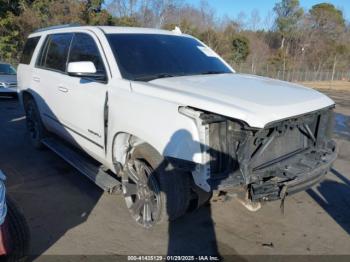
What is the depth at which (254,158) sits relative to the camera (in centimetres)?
324

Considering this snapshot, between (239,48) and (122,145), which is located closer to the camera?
(122,145)

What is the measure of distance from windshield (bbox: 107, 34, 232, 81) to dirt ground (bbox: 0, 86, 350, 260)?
165 cm

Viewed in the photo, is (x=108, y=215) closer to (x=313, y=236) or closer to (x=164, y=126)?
(x=164, y=126)

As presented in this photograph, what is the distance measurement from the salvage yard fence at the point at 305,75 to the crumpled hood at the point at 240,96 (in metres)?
33.9

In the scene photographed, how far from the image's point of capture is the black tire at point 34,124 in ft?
21.1

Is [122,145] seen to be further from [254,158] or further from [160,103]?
[254,158]

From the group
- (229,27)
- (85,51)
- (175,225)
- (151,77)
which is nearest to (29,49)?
(85,51)

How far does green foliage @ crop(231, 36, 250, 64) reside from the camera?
41.5 m

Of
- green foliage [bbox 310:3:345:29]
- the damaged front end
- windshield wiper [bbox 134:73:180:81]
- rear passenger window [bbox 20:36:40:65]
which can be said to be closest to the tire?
the damaged front end

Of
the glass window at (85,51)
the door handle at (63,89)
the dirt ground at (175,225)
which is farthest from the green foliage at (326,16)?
the door handle at (63,89)

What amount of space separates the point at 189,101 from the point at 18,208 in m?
2.62

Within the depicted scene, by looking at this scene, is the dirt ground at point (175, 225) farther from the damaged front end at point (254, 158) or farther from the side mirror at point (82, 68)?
the side mirror at point (82, 68)

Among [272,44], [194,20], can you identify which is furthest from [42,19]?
[272,44]

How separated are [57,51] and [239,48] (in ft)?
125
